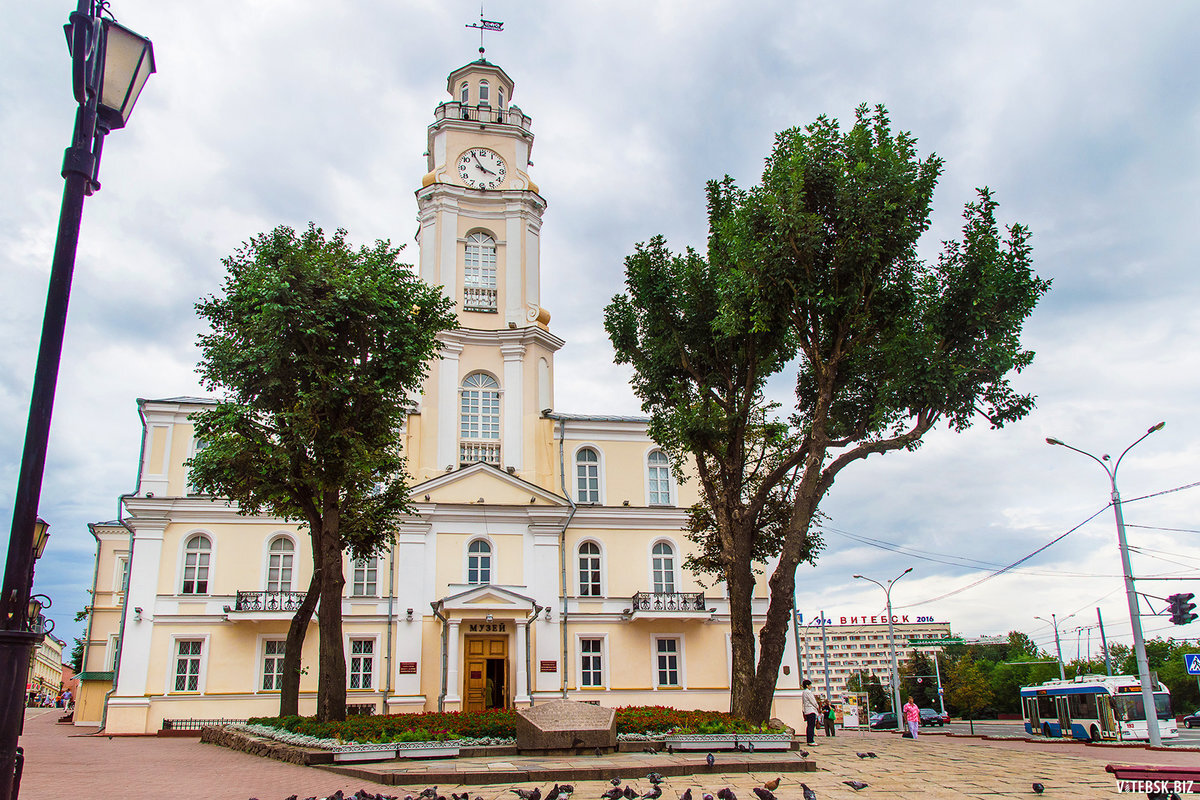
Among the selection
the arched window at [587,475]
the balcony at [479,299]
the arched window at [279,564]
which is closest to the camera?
the arched window at [279,564]

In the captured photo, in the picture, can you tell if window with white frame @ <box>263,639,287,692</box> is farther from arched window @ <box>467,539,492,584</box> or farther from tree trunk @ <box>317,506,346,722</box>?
tree trunk @ <box>317,506,346,722</box>

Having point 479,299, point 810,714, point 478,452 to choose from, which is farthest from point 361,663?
point 810,714

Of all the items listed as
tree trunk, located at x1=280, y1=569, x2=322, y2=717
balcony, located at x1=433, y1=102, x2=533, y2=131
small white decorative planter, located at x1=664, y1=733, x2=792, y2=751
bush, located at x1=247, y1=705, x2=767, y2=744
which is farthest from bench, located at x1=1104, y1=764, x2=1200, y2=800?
balcony, located at x1=433, y1=102, x2=533, y2=131

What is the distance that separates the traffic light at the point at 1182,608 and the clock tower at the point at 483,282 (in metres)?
18.4

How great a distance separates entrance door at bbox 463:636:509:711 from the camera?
26.6 metres

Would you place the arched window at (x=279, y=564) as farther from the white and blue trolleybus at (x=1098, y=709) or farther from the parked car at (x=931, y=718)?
the parked car at (x=931, y=718)

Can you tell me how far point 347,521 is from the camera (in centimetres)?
2030

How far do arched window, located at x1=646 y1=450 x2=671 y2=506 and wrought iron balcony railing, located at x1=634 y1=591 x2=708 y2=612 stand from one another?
3319 mm

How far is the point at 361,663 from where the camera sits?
26.7 m

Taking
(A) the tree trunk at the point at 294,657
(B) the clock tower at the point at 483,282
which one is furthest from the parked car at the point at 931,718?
(A) the tree trunk at the point at 294,657

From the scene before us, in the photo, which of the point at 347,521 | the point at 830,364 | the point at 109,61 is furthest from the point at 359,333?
the point at 109,61

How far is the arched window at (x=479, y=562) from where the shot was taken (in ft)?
91.9

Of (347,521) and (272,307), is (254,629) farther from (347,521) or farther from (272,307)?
(272,307)

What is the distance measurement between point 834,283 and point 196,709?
2185cm
